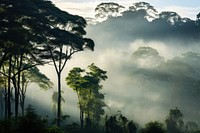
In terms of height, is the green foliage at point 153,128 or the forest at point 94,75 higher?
the forest at point 94,75

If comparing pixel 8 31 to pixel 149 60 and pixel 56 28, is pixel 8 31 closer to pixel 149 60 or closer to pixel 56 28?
pixel 56 28

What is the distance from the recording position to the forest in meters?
30.7

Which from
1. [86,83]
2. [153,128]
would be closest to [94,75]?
[86,83]

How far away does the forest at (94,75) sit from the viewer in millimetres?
30672

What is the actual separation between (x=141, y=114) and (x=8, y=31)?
5906cm

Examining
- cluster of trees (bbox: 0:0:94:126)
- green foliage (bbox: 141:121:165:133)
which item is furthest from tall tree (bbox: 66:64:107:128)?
green foliage (bbox: 141:121:165:133)

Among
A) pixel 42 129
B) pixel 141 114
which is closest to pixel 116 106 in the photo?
pixel 141 114

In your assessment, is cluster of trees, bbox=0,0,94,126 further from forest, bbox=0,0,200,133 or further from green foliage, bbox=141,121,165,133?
green foliage, bbox=141,121,165,133

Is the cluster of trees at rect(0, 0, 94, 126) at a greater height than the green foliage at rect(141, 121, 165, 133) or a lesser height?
greater

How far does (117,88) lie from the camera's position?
107375 millimetres

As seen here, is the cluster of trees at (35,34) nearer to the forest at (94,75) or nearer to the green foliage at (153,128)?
the forest at (94,75)

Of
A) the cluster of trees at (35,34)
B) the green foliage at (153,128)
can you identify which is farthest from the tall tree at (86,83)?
the green foliage at (153,128)

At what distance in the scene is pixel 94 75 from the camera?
48281 millimetres

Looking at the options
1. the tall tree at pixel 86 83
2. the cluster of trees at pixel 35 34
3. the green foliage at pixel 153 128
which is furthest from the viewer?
the tall tree at pixel 86 83
